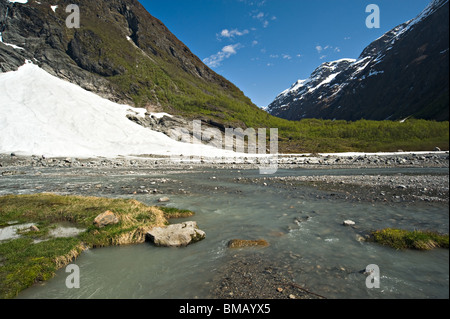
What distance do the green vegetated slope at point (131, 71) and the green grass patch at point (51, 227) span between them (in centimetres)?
8680

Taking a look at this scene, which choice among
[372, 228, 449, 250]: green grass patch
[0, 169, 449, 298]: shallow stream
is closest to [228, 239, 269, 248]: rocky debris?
[0, 169, 449, 298]: shallow stream

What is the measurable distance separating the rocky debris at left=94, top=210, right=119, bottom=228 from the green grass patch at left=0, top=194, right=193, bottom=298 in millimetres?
232

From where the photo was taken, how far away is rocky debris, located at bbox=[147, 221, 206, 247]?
968cm

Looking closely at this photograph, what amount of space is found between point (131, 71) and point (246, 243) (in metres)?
138

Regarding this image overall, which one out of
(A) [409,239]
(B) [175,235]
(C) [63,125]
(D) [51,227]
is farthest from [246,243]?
(C) [63,125]

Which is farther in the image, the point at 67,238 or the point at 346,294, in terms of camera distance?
the point at 67,238

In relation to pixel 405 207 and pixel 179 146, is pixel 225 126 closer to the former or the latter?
pixel 179 146

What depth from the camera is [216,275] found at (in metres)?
7.14

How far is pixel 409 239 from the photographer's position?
8375 millimetres

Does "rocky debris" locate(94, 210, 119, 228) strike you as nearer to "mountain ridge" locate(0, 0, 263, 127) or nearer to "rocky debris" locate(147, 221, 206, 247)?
"rocky debris" locate(147, 221, 206, 247)

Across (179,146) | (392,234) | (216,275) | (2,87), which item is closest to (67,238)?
(216,275)

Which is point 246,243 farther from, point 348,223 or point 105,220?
point 105,220

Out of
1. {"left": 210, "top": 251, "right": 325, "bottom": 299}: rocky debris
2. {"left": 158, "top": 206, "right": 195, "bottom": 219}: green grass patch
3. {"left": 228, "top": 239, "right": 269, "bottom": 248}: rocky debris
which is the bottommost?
{"left": 210, "top": 251, "right": 325, "bottom": 299}: rocky debris

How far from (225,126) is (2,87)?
8305cm
